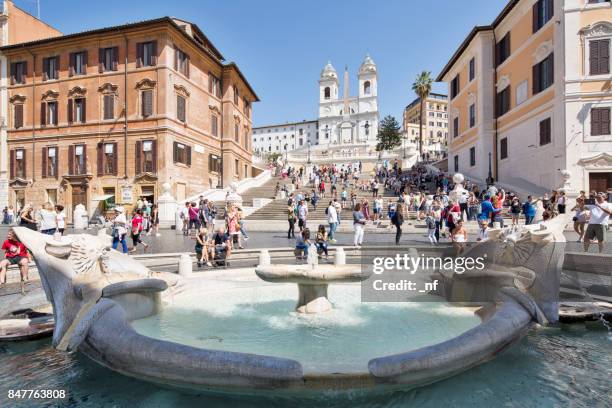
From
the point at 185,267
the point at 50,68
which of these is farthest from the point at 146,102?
the point at 185,267

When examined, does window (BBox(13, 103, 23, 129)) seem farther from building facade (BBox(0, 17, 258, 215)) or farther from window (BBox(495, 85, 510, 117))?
window (BBox(495, 85, 510, 117))

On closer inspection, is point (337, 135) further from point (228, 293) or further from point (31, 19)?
point (228, 293)

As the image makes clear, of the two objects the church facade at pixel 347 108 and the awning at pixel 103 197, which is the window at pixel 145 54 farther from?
the church facade at pixel 347 108

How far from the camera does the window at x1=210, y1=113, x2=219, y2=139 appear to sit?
1308 inches

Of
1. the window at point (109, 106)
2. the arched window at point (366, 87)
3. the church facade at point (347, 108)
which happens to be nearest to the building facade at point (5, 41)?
the window at point (109, 106)

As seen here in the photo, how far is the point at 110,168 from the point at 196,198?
7.70m

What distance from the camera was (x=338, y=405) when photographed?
325 cm

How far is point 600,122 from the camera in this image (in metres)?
19.4

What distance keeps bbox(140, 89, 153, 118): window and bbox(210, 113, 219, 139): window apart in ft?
21.1

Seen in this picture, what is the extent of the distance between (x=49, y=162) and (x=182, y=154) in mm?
11101

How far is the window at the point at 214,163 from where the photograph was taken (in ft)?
108

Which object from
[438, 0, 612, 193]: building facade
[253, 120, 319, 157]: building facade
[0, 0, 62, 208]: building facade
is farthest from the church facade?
[0, 0, 62, 208]: building facade

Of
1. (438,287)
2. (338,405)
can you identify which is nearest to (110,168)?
(438,287)

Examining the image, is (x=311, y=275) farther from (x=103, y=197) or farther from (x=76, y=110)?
(x=76, y=110)
